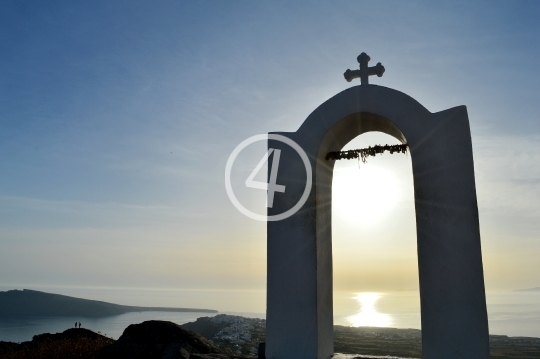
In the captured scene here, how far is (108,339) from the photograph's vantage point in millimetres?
9891

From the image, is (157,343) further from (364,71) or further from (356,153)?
(364,71)

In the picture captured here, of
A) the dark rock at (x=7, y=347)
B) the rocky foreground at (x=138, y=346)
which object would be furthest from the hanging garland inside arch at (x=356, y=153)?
the dark rock at (x=7, y=347)

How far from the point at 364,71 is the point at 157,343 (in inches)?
219

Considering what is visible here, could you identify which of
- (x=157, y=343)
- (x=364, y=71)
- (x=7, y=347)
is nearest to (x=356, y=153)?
(x=364, y=71)

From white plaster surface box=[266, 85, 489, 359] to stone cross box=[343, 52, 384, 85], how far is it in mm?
353

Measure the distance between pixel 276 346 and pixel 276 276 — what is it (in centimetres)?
94

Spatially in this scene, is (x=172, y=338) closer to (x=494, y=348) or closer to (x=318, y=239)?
(x=318, y=239)

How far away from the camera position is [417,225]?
18.4 ft

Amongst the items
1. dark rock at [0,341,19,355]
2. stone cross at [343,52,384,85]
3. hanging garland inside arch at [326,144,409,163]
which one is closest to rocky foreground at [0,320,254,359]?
dark rock at [0,341,19,355]


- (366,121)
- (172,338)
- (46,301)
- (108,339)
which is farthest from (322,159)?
(46,301)

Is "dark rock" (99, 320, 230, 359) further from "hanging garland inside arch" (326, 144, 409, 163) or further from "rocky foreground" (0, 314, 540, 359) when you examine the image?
"hanging garland inside arch" (326, 144, 409, 163)

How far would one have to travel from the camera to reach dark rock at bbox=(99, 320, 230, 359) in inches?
271

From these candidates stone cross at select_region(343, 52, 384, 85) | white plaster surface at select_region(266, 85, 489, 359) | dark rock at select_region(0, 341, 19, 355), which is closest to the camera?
white plaster surface at select_region(266, 85, 489, 359)

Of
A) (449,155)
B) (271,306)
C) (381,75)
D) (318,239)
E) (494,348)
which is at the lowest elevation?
(494,348)
